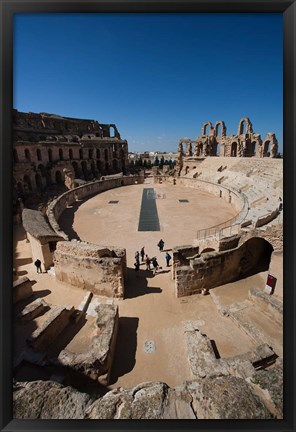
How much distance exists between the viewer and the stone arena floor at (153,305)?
5578 mm

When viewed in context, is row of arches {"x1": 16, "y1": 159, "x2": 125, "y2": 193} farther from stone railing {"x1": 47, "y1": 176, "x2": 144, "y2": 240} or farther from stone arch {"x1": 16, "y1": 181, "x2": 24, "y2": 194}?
stone railing {"x1": 47, "y1": 176, "x2": 144, "y2": 240}

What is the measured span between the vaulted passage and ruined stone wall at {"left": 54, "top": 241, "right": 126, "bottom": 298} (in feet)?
22.9

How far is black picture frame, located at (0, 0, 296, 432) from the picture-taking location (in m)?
1.84

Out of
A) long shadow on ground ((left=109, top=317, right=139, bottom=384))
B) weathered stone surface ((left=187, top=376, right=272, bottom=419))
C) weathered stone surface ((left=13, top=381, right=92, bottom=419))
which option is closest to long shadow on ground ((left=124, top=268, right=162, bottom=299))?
long shadow on ground ((left=109, top=317, right=139, bottom=384))

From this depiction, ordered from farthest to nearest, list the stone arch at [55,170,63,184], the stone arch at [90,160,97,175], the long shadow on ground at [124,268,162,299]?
the stone arch at [90,160,97,175], the stone arch at [55,170,63,184], the long shadow on ground at [124,268,162,299]

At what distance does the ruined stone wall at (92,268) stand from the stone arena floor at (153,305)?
0.37m

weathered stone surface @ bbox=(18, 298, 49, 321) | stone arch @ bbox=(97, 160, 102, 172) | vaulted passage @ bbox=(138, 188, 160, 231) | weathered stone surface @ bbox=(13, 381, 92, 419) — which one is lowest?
weathered stone surface @ bbox=(18, 298, 49, 321)

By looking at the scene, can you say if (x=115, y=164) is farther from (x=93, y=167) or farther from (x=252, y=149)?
(x=252, y=149)

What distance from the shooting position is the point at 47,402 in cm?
254

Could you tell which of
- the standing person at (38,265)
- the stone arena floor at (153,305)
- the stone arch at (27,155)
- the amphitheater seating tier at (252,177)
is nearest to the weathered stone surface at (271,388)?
the stone arena floor at (153,305)

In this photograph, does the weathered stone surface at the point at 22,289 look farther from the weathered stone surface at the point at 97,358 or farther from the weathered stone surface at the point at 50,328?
the weathered stone surface at the point at 97,358

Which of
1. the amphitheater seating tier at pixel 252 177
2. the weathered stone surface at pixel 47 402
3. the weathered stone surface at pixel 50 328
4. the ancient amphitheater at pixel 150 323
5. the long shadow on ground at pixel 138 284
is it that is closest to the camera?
the weathered stone surface at pixel 47 402

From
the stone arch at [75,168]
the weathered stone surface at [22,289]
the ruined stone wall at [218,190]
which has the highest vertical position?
the stone arch at [75,168]

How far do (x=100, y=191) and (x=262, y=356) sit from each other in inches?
1055
